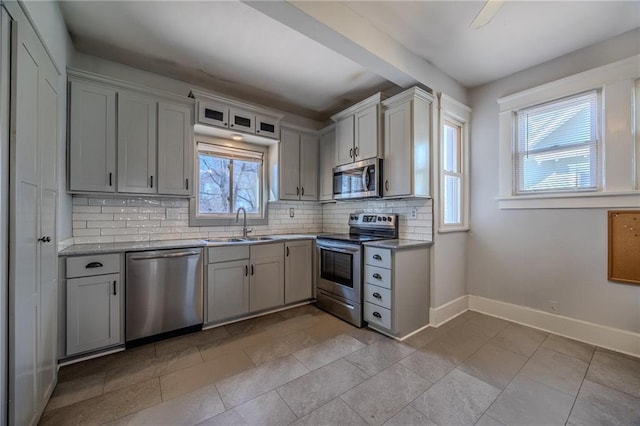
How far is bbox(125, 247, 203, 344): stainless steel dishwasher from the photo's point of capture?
2.38 meters

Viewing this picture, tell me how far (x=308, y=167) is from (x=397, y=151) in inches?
59.2

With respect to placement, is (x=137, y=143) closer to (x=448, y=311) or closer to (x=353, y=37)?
(x=353, y=37)

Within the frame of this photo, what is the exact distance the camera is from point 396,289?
2.59 meters

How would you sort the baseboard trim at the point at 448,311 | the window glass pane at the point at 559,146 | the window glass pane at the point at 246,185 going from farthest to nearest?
1. the window glass pane at the point at 246,185
2. the baseboard trim at the point at 448,311
3. the window glass pane at the point at 559,146

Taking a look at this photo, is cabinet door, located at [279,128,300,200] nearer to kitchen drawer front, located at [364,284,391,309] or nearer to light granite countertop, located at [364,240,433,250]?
light granite countertop, located at [364,240,433,250]

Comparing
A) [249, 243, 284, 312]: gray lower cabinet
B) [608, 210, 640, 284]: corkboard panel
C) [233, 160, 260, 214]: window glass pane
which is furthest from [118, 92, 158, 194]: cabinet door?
[608, 210, 640, 284]: corkboard panel

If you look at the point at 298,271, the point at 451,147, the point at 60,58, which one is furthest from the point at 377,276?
the point at 60,58

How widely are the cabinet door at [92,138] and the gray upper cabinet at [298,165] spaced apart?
1898 mm

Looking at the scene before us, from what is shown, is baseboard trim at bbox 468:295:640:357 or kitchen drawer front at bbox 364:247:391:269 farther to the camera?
kitchen drawer front at bbox 364:247:391:269

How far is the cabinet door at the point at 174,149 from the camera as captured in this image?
111 inches

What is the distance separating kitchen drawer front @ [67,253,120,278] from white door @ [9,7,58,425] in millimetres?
369

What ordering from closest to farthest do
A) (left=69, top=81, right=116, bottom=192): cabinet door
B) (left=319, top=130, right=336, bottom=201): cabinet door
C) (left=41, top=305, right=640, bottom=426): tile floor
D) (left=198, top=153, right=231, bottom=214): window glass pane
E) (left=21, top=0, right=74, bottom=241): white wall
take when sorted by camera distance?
(left=41, top=305, right=640, bottom=426): tile floor < (left=21, top=0, right=74, bottom=241): white wall < (left=69, top=81, right=116, bottom=192): cabinet door < (left=198, top=153, right=231, bottom=214): window glass pane < (left=319, top=130, right=336, bottom=201): cabinet door

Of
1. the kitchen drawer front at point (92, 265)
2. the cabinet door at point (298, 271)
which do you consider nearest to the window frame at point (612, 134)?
the cabinet door at point (298, 271)

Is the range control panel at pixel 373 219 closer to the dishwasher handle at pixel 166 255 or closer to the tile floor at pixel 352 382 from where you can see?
the tile floor at pixel 352 382
